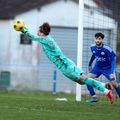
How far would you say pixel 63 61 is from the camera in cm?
1412

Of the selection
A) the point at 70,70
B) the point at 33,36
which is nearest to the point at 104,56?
the point at 70,70

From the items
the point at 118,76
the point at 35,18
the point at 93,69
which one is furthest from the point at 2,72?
the point at 93,69

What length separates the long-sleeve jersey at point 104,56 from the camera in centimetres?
1535

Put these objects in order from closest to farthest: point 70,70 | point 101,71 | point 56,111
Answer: point 56,111 → point 70,70 → point 101,71

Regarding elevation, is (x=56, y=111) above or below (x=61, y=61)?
below

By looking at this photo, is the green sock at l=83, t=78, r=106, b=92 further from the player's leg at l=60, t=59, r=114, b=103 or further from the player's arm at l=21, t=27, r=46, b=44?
the player's arm at l=21, t=27, r=46, b=44

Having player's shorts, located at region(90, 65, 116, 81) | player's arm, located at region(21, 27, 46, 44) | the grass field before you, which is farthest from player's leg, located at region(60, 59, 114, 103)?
player's shorts, located at region(90, 65, 116, 81)

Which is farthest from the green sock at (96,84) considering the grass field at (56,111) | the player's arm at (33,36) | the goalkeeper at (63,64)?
the player's arm at (33,36)

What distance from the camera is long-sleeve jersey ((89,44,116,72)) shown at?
1535cm

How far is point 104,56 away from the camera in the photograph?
50.8ft

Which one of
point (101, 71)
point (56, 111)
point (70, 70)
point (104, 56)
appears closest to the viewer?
point (56, 111)

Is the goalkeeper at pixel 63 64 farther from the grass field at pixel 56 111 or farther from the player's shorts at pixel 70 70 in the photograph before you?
A: the grass field at pixel 56 111

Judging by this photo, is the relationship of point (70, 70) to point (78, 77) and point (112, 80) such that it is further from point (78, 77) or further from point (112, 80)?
point (112, 80)

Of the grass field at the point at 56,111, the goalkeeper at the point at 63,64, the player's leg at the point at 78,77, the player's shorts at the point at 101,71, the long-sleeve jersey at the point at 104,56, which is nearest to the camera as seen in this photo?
the grass field at the point at 56,111
